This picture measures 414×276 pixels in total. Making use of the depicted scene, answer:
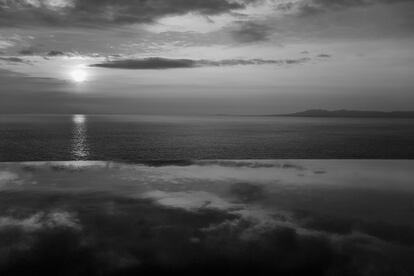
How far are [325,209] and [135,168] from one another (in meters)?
16.6

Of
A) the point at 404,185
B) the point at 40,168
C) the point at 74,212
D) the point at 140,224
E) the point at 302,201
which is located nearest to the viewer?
the point at 140,224

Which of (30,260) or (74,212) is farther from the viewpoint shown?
(74,212)

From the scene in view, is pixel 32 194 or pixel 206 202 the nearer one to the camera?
pixel 206 202

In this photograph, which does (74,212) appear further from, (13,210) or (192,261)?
(192,261)

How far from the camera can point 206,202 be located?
1711 centimetres

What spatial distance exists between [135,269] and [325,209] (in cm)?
976

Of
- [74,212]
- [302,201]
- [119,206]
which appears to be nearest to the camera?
[74,212]

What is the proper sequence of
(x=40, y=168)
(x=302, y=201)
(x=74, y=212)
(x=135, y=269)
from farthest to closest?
(x=40, y=168) → (x=302, y=201) → (x=74, y=212) → (x=135, y=269)

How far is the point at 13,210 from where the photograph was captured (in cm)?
1527

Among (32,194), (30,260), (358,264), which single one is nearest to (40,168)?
(32,194)

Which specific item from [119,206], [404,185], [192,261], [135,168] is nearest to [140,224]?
[119,206]

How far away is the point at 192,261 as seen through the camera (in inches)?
412

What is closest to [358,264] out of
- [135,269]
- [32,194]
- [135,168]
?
[135,269]

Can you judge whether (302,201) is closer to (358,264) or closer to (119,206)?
(358,264)
